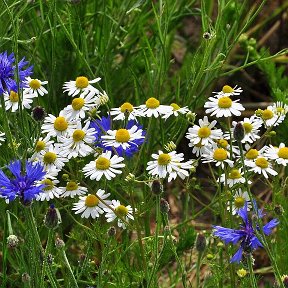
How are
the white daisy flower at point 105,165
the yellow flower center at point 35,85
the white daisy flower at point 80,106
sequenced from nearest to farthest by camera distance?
1. the white daisy flower at point 105,165
2. the white daisy flower at point 80,106
3. the yellow flower center at point 35,85

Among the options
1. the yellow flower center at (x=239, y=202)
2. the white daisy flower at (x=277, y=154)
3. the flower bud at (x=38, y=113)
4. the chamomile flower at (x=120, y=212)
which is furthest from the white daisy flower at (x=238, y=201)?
the flower bud at (x=38, y=113)

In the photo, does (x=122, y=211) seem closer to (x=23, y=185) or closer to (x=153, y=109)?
(x=153, y=109)

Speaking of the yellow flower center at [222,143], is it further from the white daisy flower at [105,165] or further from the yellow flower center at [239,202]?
the white daisy flower at [105,165]

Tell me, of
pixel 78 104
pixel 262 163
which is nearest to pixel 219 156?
pixel 262 163

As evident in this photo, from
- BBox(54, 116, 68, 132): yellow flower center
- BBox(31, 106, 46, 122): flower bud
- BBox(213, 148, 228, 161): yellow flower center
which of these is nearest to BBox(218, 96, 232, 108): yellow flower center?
BBox(213, 148, 228, 161): yellow flower center

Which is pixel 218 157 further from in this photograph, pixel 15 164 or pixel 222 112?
pixel 15 164

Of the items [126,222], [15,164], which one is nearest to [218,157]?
[126,222]
